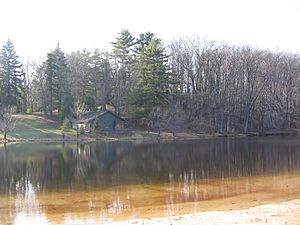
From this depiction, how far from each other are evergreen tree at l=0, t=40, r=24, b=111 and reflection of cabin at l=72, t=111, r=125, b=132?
1109 centimetres

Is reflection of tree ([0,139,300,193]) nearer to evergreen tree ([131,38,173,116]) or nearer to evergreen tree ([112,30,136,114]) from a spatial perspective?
evergreen tree ([131,38,173,116])

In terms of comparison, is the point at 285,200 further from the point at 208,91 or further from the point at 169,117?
the point at 208,91

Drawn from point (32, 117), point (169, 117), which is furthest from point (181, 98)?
point (32, 117)

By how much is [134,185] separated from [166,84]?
50317 millimetres

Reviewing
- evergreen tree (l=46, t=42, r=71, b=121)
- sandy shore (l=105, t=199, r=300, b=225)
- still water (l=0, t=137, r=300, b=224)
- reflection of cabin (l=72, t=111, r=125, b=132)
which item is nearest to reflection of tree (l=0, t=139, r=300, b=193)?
still water (l=0, t=137, r=300, b=224)

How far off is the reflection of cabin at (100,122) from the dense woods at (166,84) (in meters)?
3.70

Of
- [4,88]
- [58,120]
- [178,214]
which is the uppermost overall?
[4,88]

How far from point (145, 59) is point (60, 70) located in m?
14.7

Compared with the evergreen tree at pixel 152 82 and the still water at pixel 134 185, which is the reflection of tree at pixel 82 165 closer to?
the still water at pixel 134 185

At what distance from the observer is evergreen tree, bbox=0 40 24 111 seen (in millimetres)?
68438

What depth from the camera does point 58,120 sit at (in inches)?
2800

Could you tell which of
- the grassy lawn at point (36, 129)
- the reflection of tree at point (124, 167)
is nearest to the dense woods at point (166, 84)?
the grassy lawn at point (36, 129)

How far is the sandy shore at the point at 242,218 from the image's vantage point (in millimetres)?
13297

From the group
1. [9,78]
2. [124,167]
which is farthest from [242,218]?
[9,78]
